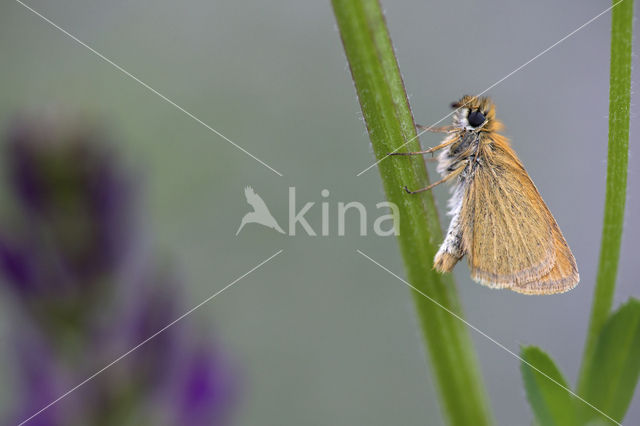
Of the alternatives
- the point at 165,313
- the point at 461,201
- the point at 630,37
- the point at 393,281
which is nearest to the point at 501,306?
the point at 393,281

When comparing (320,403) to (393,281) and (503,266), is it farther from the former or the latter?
(503,266)

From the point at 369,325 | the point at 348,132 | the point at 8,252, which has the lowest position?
the point at 8,252

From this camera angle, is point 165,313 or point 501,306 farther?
point 501,306

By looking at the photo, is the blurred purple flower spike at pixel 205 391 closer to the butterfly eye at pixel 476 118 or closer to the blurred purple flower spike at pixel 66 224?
the blurred purple flower spike at pixel 66 224

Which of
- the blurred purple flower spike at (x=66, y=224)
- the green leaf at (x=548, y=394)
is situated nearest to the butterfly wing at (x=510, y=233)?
the green leaf at (x=548, y=394)

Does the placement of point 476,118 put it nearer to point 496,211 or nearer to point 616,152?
point 496,211

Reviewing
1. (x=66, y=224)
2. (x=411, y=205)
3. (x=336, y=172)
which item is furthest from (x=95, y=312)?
(x=336, y=172)

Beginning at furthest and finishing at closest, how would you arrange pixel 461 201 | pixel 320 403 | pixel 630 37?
1. pixel 320 403
2. pixel 461 201
3. pixel 630 37
